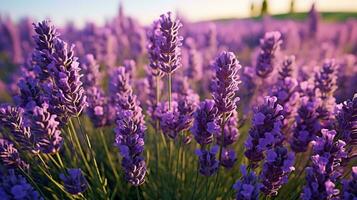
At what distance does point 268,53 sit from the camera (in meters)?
3.30

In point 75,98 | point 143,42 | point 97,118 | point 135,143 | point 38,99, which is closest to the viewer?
point 135,143

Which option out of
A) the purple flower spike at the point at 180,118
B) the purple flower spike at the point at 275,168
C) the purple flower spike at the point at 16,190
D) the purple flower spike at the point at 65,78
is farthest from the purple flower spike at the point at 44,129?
the purple flower spike at the point at 275,168

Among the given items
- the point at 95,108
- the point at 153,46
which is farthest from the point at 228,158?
the point at 95,108

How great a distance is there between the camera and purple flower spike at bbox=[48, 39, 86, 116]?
2.26 meters

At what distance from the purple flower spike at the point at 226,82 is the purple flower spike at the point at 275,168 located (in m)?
0.41

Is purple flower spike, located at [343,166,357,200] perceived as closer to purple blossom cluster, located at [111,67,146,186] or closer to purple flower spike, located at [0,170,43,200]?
purple blossom cluster, located at [111,67,146,186]

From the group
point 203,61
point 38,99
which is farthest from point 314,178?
point 203,61

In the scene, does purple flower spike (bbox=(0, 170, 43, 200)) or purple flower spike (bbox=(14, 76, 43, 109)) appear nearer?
purple flower spike (bbox=(0, 170, 43, 200))

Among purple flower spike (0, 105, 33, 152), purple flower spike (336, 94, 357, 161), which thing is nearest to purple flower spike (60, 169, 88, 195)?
purple flower spike (0, 105, 33, 152)

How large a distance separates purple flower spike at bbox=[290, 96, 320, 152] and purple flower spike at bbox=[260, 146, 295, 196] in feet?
2.29

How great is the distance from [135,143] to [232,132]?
36.1 inches

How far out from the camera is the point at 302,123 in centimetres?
274

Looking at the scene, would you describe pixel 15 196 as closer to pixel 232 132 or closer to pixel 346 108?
pixel 232 132

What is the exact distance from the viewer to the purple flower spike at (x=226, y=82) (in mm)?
2275
